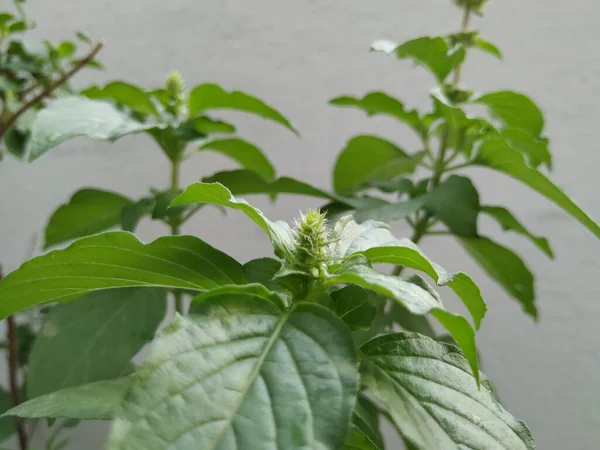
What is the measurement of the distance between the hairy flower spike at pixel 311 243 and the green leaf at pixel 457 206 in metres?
0.24

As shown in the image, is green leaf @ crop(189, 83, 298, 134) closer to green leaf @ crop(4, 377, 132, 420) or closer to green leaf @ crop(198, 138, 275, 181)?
green leaf @ crop(198, 138, 275, 181)

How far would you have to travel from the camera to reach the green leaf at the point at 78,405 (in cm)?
27

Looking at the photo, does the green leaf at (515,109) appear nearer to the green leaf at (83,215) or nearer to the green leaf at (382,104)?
the green leaf at (382,104)

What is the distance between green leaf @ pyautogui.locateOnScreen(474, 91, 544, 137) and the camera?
23.4 inches

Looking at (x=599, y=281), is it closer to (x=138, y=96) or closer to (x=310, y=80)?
(x=310, y=80)

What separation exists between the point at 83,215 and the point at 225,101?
0.74 feet

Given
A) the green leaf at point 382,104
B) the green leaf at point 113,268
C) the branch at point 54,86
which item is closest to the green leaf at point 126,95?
the branch at point 54,86

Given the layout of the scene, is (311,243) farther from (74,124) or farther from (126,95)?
(126,95)

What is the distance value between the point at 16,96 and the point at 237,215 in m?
0.42

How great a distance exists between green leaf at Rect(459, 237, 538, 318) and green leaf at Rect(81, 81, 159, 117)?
405 mm

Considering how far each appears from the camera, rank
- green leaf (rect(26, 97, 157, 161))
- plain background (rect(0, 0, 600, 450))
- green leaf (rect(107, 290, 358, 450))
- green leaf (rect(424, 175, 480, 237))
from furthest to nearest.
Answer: plain background (rect(0, 0, 600, 450)) → green leaf (rect(424, 175, 480, 237)) → green leaf (rect(26, 97, 157, 161)) → green leaf (rect(107, 290, 358, 450))

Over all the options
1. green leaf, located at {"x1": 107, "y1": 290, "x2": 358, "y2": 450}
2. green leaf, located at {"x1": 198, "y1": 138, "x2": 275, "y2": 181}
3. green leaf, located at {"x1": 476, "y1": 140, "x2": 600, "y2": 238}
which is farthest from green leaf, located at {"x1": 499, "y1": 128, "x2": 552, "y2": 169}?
green leaf, located at {"x1": 107, "y1": 290, "x2": 358, "y2": 450}

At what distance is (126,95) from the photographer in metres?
0.60

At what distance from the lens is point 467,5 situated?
2.14ft
